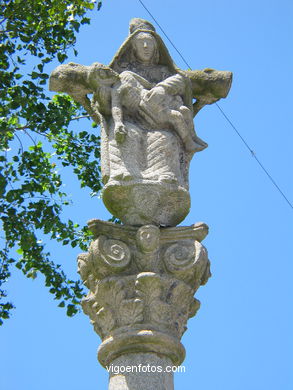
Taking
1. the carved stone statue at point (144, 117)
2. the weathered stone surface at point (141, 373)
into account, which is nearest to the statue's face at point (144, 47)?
the carved stone statue at point (144, 117)

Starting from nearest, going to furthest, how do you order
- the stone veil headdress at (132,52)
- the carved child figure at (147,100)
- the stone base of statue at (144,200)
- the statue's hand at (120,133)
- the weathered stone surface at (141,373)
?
the weathered stone surface at (141,373) → the stone base of statue at (144,200) → the statue's hand at (120,133) → the carved child figure at (147,100) → the stone veil headdress at (132,52)

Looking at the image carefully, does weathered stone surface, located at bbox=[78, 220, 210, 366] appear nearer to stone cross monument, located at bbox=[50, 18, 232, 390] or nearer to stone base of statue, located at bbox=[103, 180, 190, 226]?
stone cross monument, located at bbox=[50, 18, 232, 390]

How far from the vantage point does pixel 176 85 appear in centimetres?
859

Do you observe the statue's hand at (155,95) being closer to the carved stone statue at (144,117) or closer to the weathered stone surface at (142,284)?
the carved stone statue at (144,117)

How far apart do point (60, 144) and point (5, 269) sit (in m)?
2.49

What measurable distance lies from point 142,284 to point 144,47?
303 centimetres

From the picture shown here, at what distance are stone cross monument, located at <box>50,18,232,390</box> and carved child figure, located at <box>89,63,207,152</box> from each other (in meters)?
0.01

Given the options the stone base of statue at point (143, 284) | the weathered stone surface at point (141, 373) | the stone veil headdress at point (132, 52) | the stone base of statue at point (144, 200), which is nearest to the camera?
the weathered stone surface at point (141, 373)

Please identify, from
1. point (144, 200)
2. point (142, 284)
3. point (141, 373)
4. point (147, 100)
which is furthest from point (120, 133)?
point (141, 373)

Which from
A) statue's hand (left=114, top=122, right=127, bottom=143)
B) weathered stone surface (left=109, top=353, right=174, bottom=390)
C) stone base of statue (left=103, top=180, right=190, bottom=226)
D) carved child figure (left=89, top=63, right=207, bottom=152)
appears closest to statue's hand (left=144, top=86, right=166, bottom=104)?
carved child figure (left=89, top=63, right=207, bottom=152)

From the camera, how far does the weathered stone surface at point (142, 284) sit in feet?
22.6

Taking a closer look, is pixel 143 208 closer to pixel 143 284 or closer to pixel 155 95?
pixel 143 284

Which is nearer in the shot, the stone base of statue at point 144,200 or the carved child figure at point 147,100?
the stone base of statue at point 144,200

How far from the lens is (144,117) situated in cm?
829
